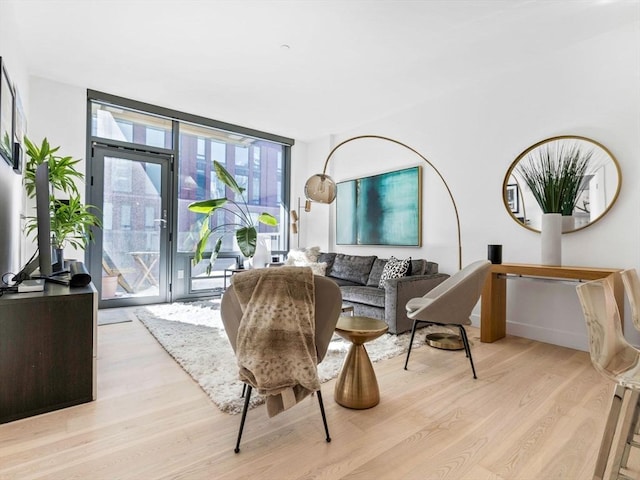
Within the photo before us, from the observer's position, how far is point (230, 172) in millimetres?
5543

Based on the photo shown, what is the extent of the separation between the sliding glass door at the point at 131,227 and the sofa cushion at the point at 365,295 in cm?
273

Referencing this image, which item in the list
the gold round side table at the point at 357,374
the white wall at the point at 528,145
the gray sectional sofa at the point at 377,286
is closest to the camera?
the gold round side table at the point at 357,374

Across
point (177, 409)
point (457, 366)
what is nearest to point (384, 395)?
point (457, 366)

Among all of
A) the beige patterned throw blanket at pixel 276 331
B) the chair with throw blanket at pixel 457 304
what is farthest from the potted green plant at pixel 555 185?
the beige patterned throw blanket at pixel 276 331

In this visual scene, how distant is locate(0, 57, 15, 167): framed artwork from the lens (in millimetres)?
2198

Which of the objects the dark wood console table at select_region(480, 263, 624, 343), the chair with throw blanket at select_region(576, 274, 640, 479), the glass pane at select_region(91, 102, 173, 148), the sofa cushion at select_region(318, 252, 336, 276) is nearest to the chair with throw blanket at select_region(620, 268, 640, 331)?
the chair with throw blanket at select_region(576, 274, 640, 479)

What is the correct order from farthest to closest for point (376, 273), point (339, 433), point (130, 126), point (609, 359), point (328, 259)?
point (328, 259), point (130, 126), point (376, 273), point (339, 433), point (609, 359)

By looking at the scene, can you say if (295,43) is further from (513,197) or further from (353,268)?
(353,268)

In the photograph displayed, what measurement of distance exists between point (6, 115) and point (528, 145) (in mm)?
4514

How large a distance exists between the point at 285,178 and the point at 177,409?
4.72m

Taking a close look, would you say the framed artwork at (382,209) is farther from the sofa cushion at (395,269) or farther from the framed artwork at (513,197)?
the framed artwork at (513,197)

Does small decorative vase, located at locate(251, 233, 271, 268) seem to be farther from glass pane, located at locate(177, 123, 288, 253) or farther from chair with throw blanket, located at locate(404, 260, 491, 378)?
chair with throw blanket, located at locate(404, 260, 491, 378)

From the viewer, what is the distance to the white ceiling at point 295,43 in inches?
104

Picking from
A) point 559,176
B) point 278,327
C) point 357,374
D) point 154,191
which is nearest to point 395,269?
point 559,176
